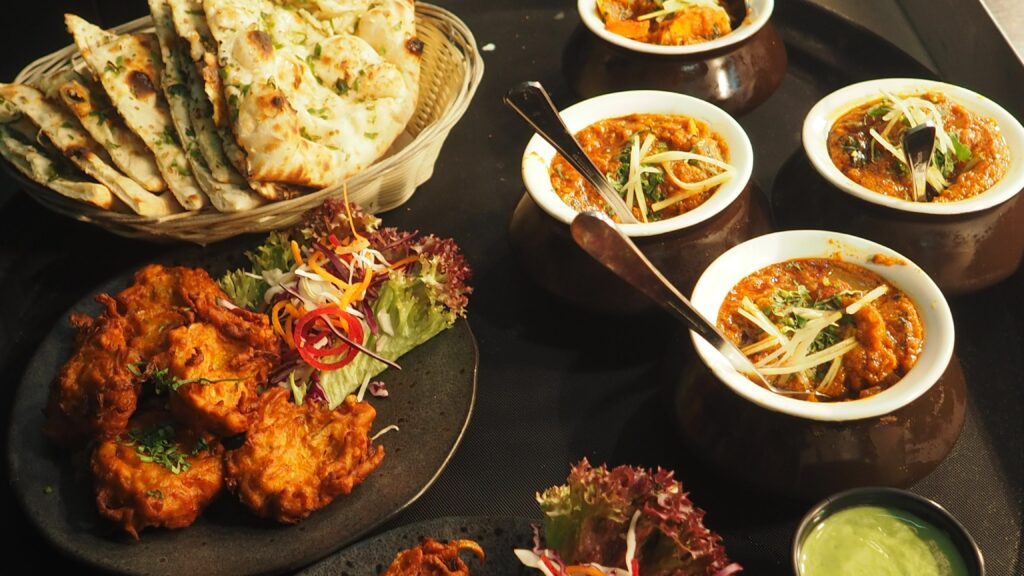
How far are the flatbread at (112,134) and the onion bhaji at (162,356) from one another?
37 cm

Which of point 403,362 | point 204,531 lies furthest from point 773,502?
point 204,531

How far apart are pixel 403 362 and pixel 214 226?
77cm

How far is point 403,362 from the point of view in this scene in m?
2.81

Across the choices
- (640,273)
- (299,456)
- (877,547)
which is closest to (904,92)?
(640,273)

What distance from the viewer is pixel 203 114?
3.03 meters

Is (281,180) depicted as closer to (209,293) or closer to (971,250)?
(209,293)

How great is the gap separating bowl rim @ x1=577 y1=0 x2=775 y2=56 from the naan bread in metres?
1.64

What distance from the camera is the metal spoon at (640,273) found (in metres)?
2.16

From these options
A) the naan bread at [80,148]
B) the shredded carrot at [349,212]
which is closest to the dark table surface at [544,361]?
the naan bread at [80,148]

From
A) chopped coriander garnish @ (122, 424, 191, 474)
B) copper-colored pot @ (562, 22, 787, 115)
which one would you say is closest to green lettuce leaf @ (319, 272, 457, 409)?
chopped coriander garnish @ (122, 424, 191, 474)

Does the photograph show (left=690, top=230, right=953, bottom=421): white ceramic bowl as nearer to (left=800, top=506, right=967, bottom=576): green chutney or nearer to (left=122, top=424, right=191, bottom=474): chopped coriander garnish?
(left=800, top=506, right=967, bottom=576): green chutney

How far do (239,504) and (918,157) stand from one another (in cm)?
217

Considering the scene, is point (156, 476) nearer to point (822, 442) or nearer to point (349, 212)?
point (349, 212)

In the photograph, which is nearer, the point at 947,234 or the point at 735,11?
the point at 947,234
